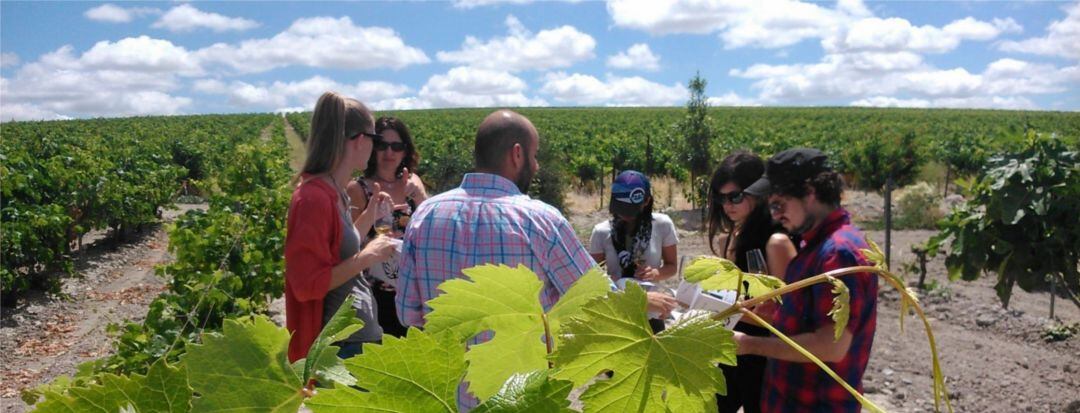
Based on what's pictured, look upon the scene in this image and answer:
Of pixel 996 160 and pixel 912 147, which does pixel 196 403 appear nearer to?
pixel 996 160

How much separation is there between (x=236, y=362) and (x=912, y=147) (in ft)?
72.2

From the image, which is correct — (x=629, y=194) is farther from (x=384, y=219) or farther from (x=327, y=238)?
(x=327, y=238)

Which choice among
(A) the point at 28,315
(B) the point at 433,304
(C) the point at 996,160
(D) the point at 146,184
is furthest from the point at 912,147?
(B) the point at 433,304

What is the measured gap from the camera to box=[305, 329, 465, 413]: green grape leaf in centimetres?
35

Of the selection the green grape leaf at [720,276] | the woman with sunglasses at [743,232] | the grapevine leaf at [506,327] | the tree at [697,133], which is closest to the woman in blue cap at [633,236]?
the woman with sunglasses at [743,232]

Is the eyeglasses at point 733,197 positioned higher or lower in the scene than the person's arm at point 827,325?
higher

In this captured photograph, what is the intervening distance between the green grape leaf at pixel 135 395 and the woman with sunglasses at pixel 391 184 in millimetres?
2612

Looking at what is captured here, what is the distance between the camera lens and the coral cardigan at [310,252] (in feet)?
7.34

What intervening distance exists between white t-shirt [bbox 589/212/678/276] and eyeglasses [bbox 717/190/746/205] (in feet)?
1.69

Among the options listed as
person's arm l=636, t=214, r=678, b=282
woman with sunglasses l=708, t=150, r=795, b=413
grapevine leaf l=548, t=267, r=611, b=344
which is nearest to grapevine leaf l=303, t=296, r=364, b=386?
grapevine leaf l=548, t=267, r=611, b=344

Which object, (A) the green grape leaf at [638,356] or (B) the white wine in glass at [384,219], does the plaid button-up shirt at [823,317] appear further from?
(A) the green grape leaf at [638,356]

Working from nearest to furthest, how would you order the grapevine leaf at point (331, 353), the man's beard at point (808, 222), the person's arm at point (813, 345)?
the grapevine leaf at point (331, 353) < the person's arm at point (813, 345) < the man's beard at point (808, 222)

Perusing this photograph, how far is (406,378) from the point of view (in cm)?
36

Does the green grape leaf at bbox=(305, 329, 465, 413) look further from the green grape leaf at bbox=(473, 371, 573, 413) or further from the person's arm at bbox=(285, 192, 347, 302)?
the person's arm at bbox=(285, 192, 347, 302)
